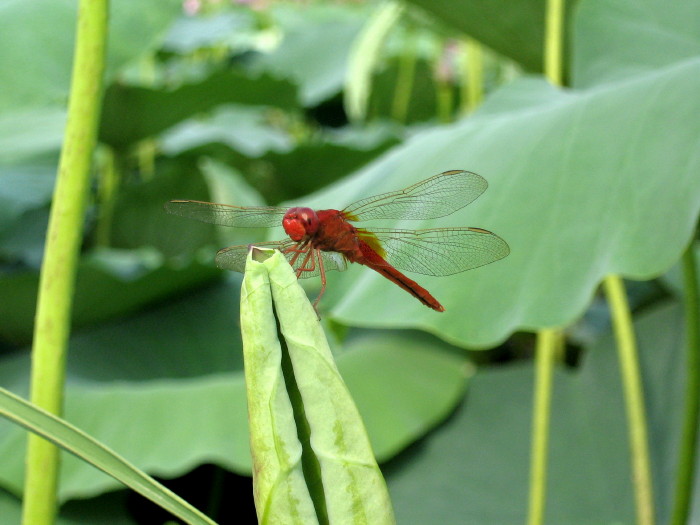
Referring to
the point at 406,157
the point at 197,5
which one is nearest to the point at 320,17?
the point at 197,5

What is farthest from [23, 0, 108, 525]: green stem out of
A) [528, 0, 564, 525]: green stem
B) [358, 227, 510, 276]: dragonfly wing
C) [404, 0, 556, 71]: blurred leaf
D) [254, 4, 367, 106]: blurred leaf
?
[254, 4, 367, 106]: blurred leaf

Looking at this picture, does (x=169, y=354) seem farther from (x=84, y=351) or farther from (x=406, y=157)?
(x=406, y=157)

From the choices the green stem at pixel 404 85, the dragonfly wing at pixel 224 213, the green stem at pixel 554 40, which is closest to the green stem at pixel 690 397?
the green stem at pixel 554 40

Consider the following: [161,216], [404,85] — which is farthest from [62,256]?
[404,85]

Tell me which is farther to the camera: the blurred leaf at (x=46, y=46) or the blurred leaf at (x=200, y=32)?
the blurred leaf at (x=200, y=32)

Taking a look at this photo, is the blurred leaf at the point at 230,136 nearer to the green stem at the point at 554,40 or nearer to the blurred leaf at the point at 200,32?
the blurred leaf at the point at 200,32

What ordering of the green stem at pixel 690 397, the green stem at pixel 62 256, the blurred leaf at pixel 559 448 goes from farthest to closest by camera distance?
the blurred leaf at pixel 559 448 < the green stem at pixel 690 397 < the green stem at pixel 62 256
